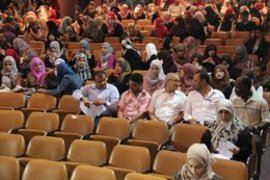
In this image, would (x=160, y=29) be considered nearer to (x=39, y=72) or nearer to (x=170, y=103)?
(x=39, y=72)

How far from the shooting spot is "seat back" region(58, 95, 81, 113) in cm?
675

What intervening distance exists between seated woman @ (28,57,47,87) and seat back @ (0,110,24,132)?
142 cm

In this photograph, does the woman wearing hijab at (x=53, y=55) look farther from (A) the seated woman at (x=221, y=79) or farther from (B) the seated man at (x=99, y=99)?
(A) the seated woman at (x=221, y=79)

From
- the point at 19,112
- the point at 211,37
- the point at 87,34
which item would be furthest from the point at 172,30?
the point at 19,112

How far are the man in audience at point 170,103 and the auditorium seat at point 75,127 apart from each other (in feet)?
2.32

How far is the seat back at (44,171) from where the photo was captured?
14.8ft

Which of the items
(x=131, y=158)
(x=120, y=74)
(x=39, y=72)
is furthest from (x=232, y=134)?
(x=39, y=72)

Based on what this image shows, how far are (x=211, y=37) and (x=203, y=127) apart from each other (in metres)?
5.43

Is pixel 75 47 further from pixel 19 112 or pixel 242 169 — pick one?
pixel 242 169

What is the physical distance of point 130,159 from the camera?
4.84 metres

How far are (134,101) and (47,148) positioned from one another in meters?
1.39

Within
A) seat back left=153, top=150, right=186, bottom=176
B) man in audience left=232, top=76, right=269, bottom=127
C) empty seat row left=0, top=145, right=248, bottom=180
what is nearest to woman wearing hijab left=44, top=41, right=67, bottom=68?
man in audience left=232, top=76, right=269, bottom=127

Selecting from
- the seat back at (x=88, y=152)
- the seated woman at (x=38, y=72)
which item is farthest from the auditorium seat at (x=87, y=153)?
the seated woman at (x=38, y=72)

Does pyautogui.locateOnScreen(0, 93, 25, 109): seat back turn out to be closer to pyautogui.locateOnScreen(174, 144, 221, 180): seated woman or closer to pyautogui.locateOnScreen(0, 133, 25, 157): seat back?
pyautogui.locateOnScreen(0, 133, 25, 157): seat back
